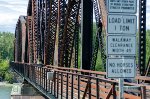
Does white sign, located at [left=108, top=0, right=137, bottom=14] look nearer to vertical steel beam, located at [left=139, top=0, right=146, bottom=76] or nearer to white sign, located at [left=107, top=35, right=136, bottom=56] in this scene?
white sign, located at [left=107, top=35, right=136, bottom=56]

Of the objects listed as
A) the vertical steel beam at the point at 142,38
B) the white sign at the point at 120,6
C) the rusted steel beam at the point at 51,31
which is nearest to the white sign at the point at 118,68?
the white sign at the point at 120,6

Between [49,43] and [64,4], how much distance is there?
531 centimetres

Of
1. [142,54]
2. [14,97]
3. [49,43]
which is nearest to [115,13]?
[142,54]

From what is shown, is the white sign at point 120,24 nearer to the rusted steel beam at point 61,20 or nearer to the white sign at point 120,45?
the white sign at point 120,45

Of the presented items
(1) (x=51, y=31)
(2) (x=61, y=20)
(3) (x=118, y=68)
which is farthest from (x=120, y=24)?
(1) (x=51, y=31)

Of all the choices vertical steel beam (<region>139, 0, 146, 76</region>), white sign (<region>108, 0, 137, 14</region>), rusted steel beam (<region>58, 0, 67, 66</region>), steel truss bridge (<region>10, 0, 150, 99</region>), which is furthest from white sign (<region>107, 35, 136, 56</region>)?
rusted steel beam (<region>58, 0, 67, 66</region>)

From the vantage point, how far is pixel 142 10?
10.5m

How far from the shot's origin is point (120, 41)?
531cm

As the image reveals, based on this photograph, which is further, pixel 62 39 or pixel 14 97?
→ pixel 14 97

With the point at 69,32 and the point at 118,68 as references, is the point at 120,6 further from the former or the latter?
the point at 69,32

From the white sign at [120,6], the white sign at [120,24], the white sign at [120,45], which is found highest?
the white sign at [120,6]

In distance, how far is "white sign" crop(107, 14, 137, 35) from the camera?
5289 millimetres

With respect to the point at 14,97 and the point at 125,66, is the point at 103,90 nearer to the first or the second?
the point at 125,66

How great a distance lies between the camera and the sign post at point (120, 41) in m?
5.27
